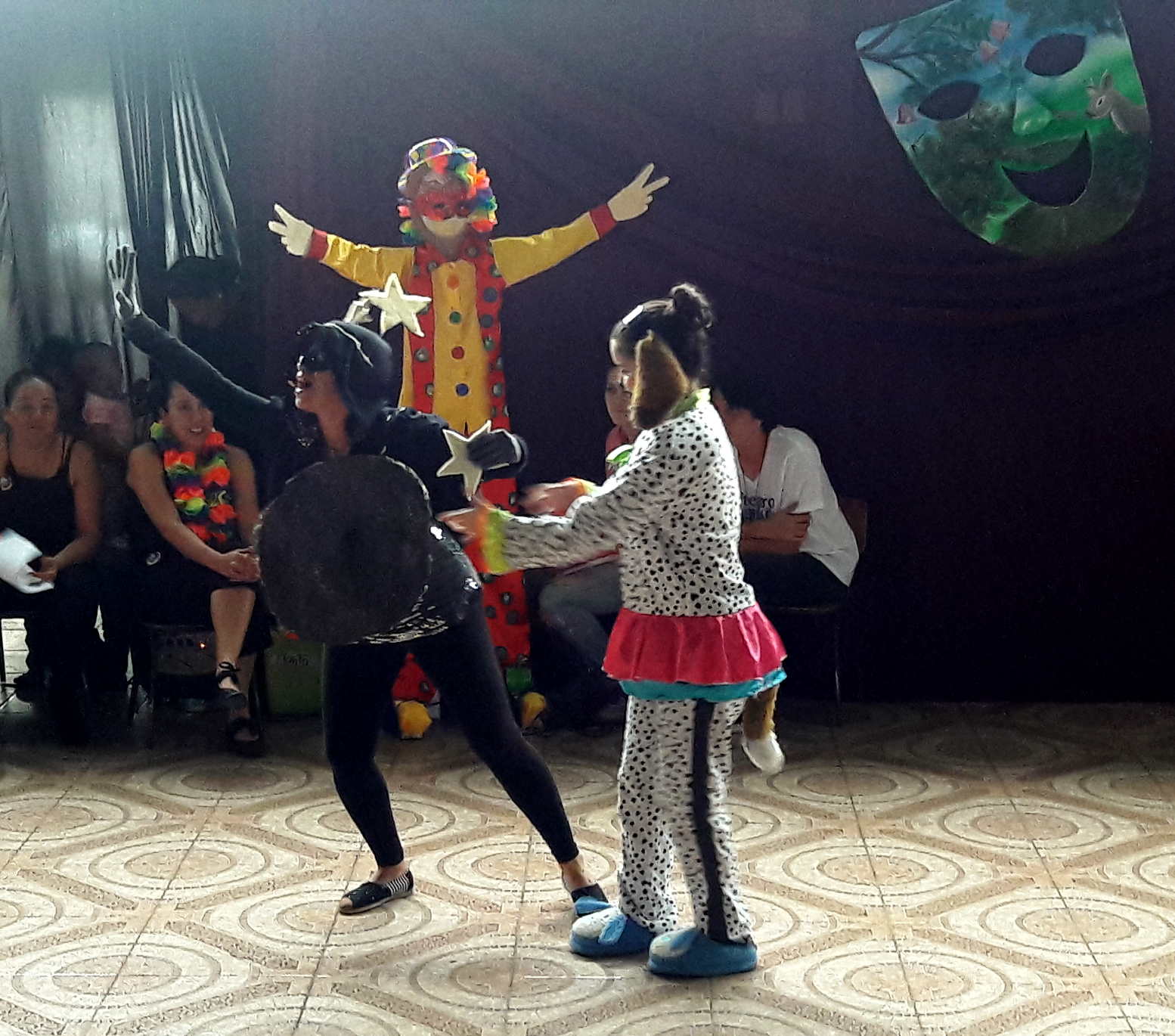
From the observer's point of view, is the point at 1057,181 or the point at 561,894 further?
the point at 1057,181

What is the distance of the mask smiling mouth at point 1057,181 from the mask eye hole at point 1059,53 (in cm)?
23

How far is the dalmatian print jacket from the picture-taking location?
2480mm

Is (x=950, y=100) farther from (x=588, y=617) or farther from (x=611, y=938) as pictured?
(x=611, y=938)

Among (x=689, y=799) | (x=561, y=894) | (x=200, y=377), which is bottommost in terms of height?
(x=561, y=894)

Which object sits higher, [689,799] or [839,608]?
[689,799]

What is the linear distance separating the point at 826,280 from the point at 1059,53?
85cm

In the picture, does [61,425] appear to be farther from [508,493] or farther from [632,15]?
[632,15]

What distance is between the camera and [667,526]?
252 centimetres

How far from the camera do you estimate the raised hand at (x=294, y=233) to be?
13.3 ft

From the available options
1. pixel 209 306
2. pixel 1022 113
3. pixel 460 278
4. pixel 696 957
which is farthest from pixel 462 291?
pixel 696 957

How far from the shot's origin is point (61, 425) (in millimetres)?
4340

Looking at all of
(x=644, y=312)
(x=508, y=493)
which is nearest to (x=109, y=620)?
(x=508, y=493)

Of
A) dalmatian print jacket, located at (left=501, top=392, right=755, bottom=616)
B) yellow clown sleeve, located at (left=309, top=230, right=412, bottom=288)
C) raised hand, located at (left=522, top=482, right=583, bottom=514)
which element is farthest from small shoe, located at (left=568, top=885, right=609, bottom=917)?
yellow clown sleeve, located at (left=309, top=230, right=412, bottom=288)

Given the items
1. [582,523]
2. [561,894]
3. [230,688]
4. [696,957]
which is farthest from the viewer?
[230,688]
